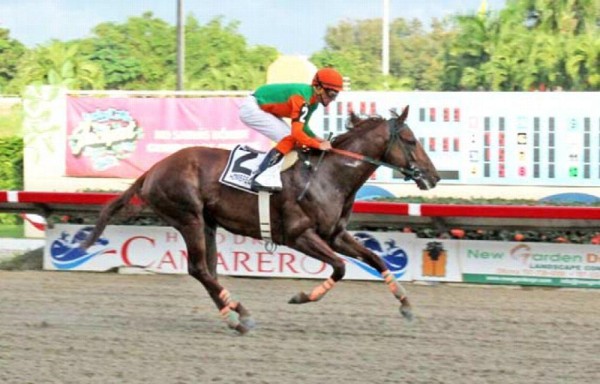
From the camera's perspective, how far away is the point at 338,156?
350 inches

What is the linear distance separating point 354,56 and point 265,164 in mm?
44071

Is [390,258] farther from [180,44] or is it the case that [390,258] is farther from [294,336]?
[180,44]

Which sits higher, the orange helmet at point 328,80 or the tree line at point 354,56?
the tree line at point 354,56

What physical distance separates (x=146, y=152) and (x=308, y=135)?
296 inches

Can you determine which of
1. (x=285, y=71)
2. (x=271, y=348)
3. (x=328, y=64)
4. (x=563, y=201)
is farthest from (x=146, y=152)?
(x=328, y=64)

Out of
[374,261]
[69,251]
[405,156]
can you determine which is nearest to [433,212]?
[405,156]

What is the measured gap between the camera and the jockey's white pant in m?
9.01

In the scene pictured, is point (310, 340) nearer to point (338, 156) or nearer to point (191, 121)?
point (338, 156)

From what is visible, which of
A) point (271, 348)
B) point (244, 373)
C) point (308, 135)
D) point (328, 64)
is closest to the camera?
point (244, 373)

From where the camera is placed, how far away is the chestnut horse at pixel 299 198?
8680mm

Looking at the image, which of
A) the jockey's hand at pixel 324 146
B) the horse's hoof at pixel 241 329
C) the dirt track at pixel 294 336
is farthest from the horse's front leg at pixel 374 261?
the horse's hoof at pixel 241 329

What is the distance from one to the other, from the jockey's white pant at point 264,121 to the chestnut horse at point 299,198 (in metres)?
0.32

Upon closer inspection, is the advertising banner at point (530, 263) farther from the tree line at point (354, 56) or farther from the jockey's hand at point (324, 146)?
the tree line at point (354, 56)

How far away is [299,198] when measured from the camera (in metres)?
8.68
